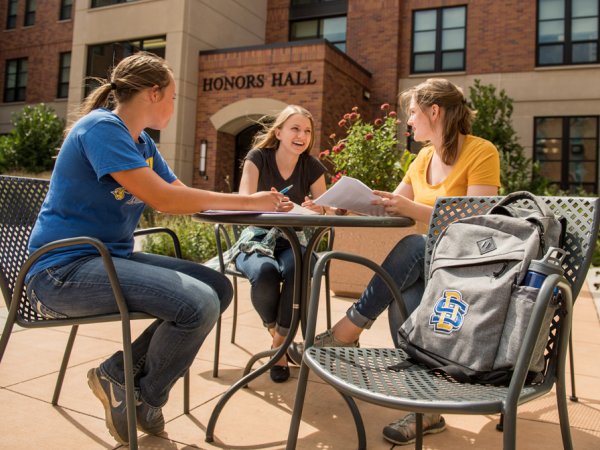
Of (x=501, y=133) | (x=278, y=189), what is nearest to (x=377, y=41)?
(x=501, y=133)

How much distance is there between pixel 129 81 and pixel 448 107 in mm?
1537

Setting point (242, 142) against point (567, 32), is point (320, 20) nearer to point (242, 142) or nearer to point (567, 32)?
point (242, 142)

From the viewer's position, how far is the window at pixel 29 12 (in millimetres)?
20688

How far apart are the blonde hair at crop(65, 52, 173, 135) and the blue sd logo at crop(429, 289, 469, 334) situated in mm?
1350

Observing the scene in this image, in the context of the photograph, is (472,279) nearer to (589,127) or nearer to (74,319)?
(74,319)

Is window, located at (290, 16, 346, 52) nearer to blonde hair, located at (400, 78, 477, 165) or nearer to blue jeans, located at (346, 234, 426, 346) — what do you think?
blonde hair, located at (400, 78, 477, 165)

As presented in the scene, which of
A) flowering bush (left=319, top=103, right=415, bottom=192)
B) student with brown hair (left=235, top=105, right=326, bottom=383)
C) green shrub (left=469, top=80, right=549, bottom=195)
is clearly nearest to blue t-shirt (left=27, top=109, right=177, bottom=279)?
student with brown hair (left=235, top=105, right=326, bottom=383)

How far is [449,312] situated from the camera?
1554 mm

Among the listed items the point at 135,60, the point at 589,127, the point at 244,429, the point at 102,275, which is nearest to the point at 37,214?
the point at 102,275

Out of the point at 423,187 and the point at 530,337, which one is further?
the point at 423,187

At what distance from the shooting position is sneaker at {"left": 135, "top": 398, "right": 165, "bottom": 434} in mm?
2010

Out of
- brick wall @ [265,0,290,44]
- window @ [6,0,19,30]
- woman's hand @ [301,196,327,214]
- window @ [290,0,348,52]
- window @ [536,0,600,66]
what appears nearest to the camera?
woman's hand @ [301,196,327,214]

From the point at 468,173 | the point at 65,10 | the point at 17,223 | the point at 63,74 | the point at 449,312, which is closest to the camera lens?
the point at 449,312

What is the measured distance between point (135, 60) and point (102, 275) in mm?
868
